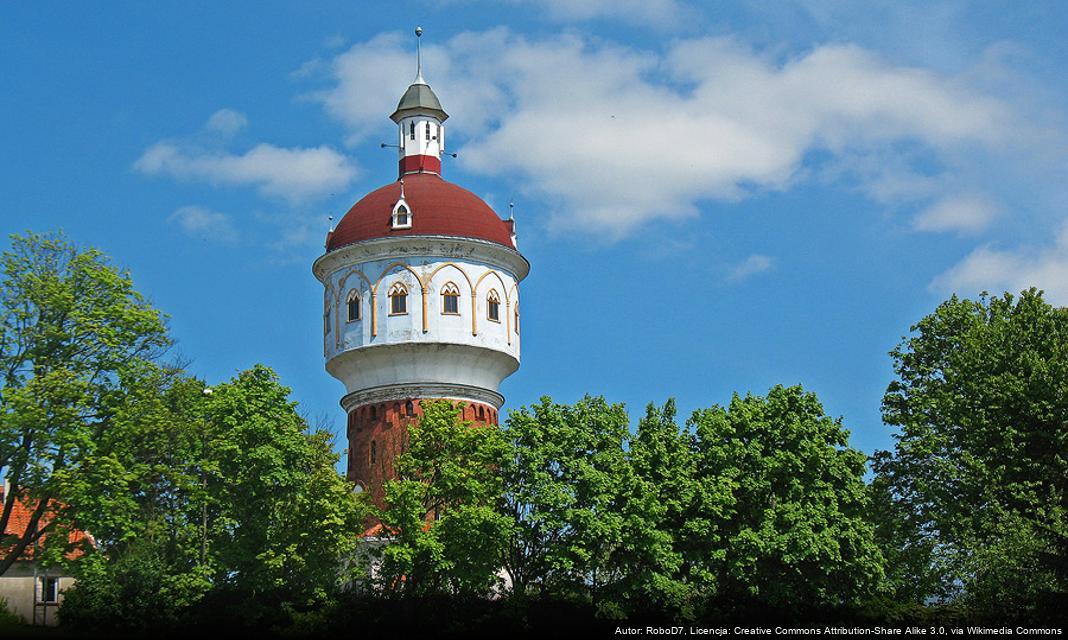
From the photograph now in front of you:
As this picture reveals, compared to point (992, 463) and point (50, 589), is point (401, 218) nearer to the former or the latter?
point (50, 589)

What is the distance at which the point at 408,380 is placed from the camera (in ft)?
191

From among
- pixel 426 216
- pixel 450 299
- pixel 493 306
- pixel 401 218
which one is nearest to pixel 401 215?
pixel 401 218

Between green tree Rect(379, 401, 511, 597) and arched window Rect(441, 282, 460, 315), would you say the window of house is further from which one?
arched window Rect(441, 282, 460, 315)

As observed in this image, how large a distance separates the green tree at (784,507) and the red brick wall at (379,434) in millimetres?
9314

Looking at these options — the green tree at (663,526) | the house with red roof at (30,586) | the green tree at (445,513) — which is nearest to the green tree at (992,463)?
the green tree at (663,526)

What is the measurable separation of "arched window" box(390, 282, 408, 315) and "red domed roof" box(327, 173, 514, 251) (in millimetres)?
1882

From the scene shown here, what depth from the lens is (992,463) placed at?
51969 mm

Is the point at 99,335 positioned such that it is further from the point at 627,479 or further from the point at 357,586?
the point at 627,479

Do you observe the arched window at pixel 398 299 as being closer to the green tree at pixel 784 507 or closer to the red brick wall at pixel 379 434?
the red brick wall at pixel 379 434

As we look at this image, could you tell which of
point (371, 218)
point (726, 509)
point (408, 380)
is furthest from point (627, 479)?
point (371, 218)

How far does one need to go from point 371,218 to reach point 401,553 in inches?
612

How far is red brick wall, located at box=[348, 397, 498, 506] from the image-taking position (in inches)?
2260

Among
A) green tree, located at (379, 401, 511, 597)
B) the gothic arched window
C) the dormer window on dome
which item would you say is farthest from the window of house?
the dormer window on dome

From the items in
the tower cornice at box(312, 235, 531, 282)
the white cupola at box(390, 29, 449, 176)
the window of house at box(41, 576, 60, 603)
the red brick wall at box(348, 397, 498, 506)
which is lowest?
the window of house at box(41, 576, 60, 603)
